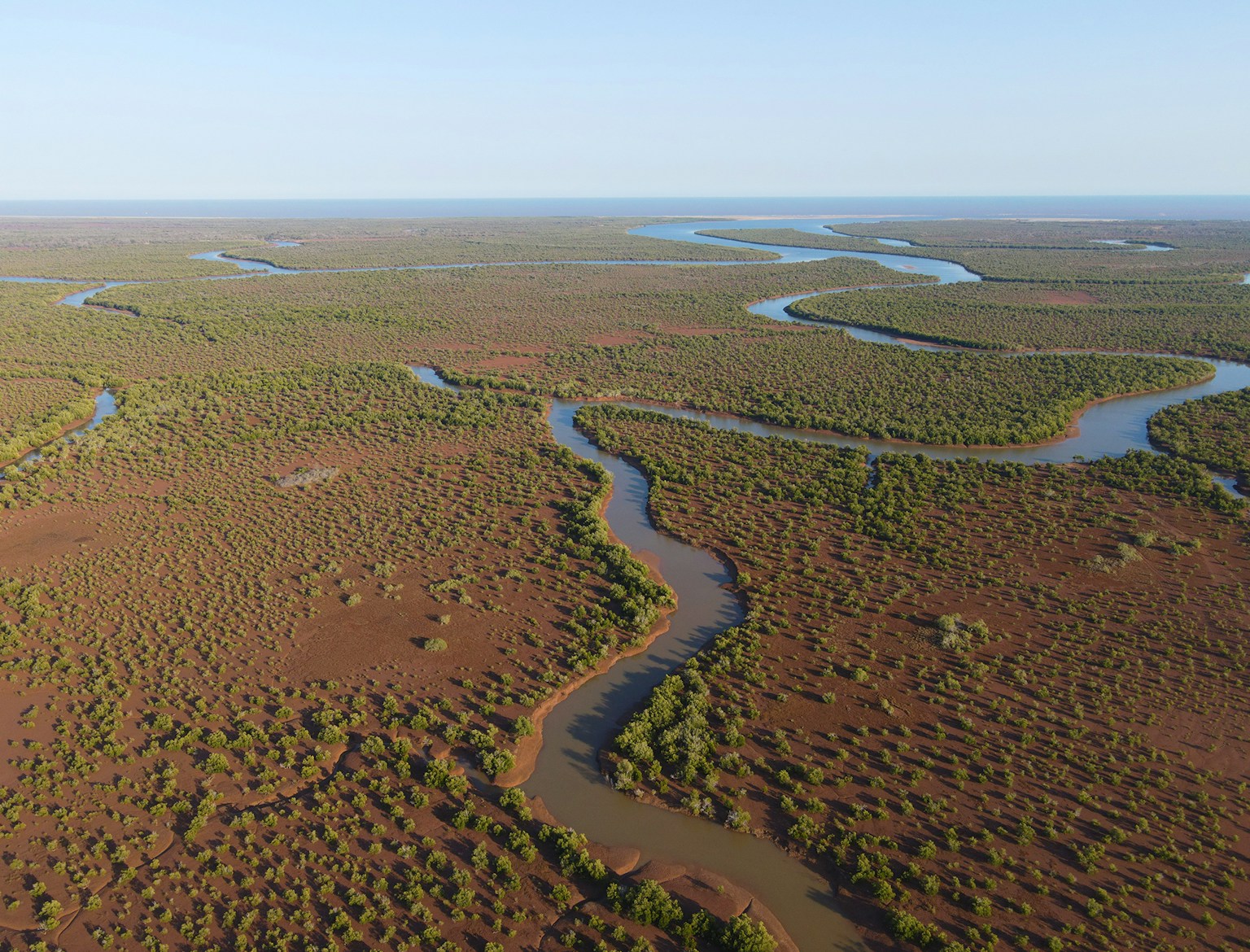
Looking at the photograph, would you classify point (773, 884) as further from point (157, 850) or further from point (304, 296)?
point (304, 296)

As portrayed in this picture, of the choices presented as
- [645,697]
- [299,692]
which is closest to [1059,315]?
[645,697]

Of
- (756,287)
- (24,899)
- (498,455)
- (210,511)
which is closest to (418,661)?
(24,899)

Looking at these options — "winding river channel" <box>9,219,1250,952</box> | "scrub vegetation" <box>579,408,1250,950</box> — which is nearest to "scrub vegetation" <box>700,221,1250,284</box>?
"winding river channel" <box>9,219,1250,952</box>

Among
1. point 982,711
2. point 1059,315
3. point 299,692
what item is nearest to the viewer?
point 982,711

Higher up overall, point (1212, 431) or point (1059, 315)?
point (1059, 315)

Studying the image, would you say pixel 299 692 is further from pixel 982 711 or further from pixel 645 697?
pixel 982 711

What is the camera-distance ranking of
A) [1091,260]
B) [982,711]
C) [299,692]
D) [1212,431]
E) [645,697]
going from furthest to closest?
[1091,260] < [1212,431] < [645,697] < [299,692] < [982,711]

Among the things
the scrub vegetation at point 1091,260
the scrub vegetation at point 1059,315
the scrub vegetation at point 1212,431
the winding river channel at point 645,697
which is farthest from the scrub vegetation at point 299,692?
the scrub vegetation at point 1091,260

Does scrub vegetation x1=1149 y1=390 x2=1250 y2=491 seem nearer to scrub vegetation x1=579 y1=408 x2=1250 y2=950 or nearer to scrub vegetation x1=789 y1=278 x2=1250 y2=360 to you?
scrub vegetation x1=579 y1=408 x2=1250 y2=950

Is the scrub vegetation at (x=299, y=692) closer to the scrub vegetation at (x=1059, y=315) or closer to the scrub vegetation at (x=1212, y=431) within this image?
the scrub vegetation at (x=1212, y=431)
